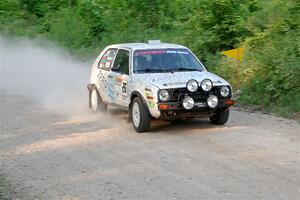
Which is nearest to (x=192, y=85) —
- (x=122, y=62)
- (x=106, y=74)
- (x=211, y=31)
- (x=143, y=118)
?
(x=143, y=118)

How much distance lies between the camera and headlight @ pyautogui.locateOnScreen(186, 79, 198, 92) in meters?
10.2

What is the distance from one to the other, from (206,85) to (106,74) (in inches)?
116

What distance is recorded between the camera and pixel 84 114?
13234mm

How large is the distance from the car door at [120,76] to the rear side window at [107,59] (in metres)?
0.24

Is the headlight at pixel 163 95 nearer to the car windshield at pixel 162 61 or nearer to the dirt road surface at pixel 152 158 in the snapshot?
the dirt road surface at pixel 152 158

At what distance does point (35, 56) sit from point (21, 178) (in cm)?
1748

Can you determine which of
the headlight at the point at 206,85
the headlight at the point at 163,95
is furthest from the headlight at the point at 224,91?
the headlight at the point at 163,95

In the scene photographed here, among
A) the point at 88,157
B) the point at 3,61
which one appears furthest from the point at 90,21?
the point at 88,157

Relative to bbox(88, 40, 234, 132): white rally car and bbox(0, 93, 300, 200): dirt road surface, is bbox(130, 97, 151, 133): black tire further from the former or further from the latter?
bbox(0, 93, 300, 200): dirt road surface

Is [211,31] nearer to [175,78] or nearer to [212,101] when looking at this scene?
[175,78]

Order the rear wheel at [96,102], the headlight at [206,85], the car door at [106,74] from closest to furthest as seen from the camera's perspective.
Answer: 1. the headlight at [206,85]
2. the car door at [106,74]
3. the rear wheel at [96,102]

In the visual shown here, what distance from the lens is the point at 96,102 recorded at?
13250 millimetres

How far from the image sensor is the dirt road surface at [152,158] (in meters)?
7.10

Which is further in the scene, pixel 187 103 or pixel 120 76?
pixel 120 76
